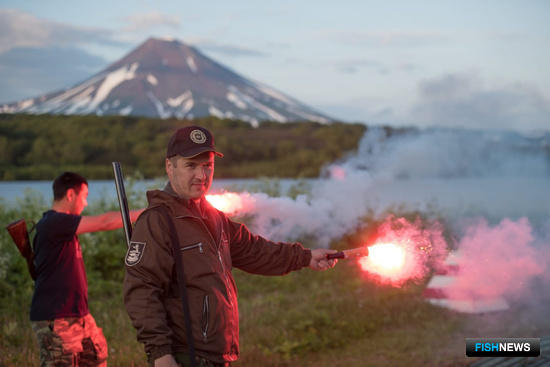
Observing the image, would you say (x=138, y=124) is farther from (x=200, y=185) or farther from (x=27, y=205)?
(x=200, y=185)

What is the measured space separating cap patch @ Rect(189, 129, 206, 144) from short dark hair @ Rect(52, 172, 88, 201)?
2015 mm

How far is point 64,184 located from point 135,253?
2.09 metres

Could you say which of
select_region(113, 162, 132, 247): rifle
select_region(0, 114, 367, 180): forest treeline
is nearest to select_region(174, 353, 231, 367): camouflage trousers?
select_region(113, 162, 132, 247): rifle

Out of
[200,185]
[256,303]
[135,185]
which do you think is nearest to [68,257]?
[200,185]

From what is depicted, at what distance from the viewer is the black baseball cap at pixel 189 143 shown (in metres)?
2.92

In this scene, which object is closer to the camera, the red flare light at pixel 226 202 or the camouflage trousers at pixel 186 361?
the camouflage trousers at pixel 186 361

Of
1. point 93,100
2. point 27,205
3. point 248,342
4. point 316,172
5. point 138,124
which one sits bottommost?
point 248,342

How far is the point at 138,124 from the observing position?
3247cm

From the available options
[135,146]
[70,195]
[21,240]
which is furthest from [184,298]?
[135,146]

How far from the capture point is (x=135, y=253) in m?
2.75

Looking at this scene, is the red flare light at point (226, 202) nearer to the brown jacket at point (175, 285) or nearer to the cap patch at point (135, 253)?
the brown jacket at point (175, 285)

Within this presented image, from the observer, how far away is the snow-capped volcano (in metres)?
60.2

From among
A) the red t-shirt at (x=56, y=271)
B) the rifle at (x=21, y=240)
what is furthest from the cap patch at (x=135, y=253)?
the rifle at (x=21, y=240)

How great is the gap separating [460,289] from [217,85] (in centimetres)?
7088
